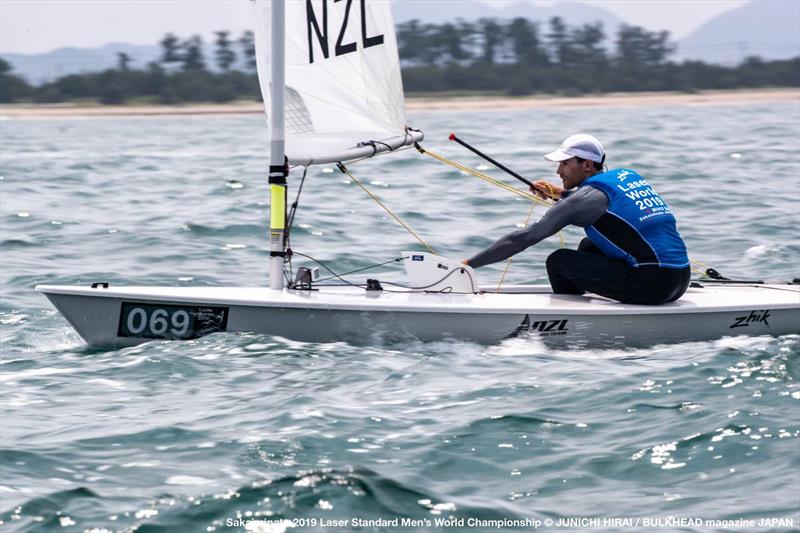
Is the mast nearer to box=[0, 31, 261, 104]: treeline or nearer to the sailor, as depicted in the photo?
the sailor

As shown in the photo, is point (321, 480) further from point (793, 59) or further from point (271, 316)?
point (793, 59)

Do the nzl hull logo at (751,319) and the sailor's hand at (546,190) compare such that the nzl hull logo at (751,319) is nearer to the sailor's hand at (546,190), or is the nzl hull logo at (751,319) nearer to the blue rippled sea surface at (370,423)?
the blue rippled sea surface at (370,423)

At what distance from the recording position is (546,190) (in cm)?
790

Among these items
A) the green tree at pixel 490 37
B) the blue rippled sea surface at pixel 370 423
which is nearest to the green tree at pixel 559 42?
the green tree at pixel 490 37

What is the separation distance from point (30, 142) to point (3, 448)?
2729 centimetres

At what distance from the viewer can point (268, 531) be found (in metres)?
4.64

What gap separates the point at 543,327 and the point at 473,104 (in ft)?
167

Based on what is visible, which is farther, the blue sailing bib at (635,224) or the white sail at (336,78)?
the white sail at (336,78)

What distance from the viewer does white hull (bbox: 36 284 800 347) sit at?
7.29m

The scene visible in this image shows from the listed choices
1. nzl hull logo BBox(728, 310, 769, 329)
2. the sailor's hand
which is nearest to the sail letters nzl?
the sailor's hand

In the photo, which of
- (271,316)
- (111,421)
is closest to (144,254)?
(271,316)

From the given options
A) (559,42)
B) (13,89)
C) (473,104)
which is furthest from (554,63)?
(13,89)

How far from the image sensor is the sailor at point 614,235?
24.0ft

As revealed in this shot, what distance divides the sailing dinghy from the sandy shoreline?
43.7 metres
